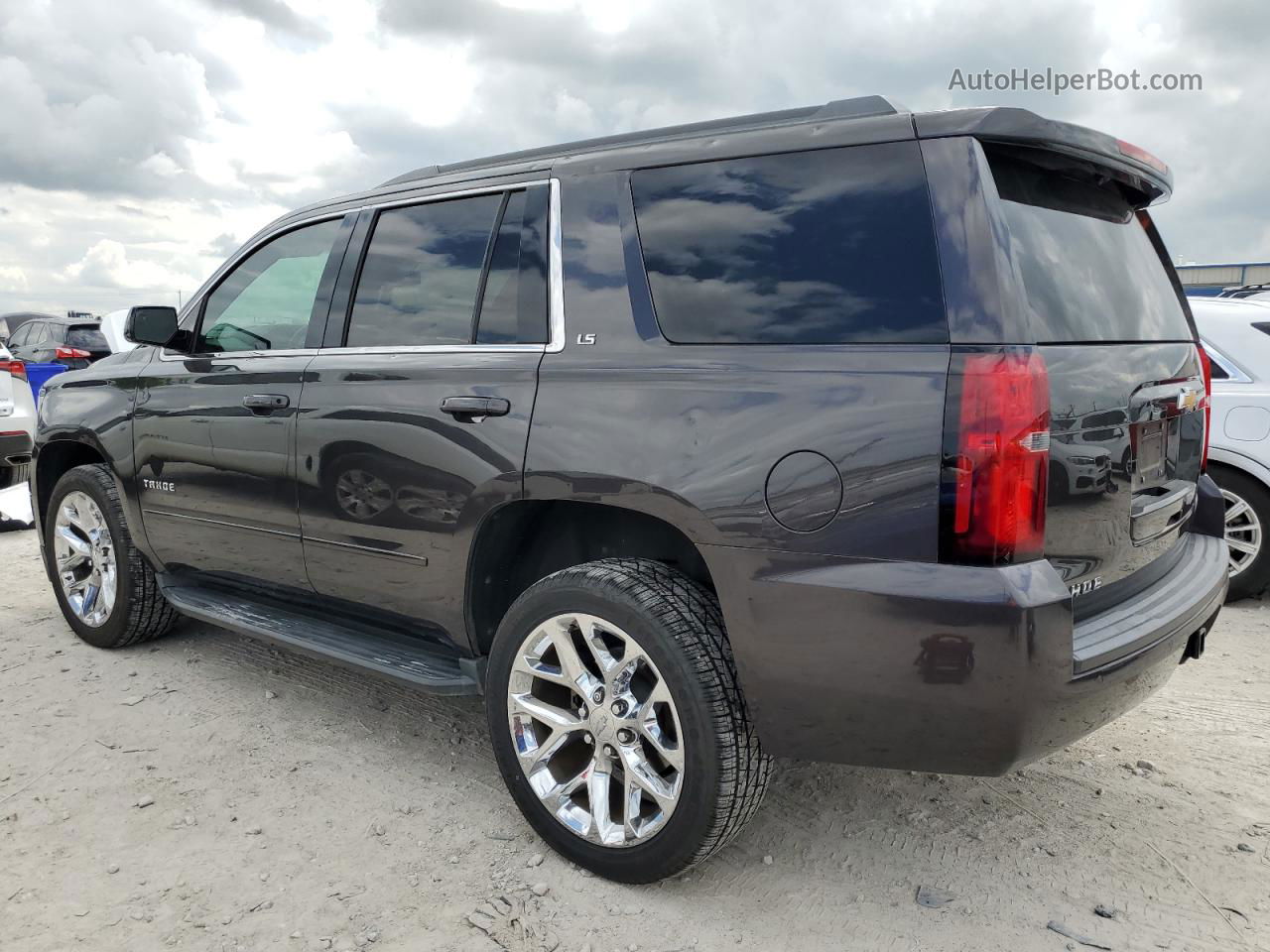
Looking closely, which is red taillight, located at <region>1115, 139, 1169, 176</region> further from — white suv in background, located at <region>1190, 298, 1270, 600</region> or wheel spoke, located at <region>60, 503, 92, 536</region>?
wheel spoke, located at <region>60, 503, 92, 536</region>

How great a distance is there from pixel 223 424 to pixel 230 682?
1204 mm

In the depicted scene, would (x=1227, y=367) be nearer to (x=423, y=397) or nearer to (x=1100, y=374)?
(x=1100, y=374)

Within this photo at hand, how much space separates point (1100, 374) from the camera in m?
2.35

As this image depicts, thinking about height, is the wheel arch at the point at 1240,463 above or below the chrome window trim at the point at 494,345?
below

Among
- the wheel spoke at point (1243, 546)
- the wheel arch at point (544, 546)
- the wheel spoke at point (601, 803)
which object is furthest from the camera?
the wheel spoke at point (1243, 546)

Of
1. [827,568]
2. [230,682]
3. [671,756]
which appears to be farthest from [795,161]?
A: [230,682]

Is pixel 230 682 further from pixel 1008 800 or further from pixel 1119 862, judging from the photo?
pixel 1119 862

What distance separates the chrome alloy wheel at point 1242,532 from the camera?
526 cm

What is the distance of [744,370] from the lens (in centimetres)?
236

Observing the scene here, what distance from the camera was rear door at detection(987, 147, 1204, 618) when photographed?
2230 millimetres

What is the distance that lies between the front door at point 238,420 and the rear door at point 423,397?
0.46 ft

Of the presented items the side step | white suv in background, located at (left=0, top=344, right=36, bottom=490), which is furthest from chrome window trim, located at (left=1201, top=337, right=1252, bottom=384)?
white suv in background, located at (left=0, top=344, right=36, bottom=490)

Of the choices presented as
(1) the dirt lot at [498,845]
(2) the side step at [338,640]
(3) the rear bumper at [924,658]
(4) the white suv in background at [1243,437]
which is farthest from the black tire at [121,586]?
(4) the white suv in background at [1243,437]

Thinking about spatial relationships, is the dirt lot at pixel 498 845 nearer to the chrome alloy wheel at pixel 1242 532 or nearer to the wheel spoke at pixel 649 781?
the wheel spoke at pixel 649 781
